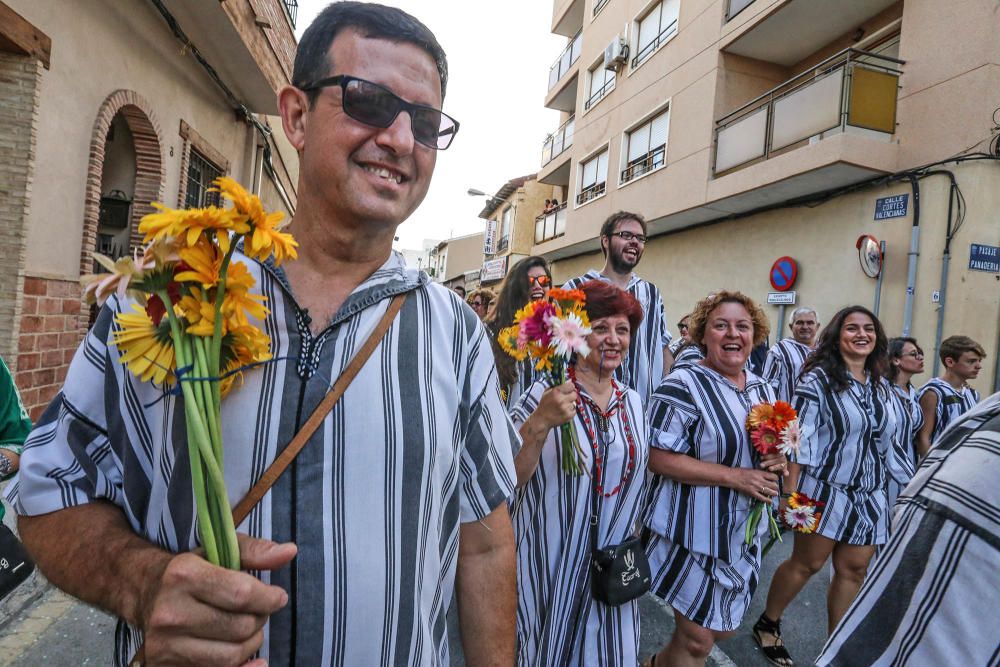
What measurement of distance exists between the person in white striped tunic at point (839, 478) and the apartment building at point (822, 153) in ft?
16.2

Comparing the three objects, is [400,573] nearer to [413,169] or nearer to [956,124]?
[413,169]

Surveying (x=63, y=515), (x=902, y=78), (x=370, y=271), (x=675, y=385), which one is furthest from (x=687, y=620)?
(x=902, y=78)

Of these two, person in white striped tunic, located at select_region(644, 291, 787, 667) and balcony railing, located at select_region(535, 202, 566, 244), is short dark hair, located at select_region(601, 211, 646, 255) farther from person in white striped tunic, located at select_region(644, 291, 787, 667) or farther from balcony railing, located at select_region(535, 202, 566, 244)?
balcony railing, located at select_region(535, 202, 566, 244)

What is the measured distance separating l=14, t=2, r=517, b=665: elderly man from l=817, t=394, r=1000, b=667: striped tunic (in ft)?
2.74

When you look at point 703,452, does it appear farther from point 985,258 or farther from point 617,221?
point 985,258

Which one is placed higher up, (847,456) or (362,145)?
(362,145)

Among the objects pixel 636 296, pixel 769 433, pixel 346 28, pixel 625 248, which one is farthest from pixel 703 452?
pixel 346 28

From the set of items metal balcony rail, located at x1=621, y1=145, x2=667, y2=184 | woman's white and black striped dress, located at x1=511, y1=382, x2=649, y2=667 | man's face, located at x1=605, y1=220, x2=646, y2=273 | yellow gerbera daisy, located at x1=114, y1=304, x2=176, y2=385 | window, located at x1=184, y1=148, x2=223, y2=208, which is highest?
metal balcony rail, located at x1=621, y1=145, x2=667, y2=184

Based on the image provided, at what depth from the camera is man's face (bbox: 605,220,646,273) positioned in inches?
157

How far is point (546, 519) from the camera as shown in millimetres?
2688

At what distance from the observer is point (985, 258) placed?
7348mm

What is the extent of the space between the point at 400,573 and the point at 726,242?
40.0 ft

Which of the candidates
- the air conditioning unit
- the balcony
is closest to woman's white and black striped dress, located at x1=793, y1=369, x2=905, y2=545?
the balcony

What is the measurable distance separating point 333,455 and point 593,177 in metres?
18.0
